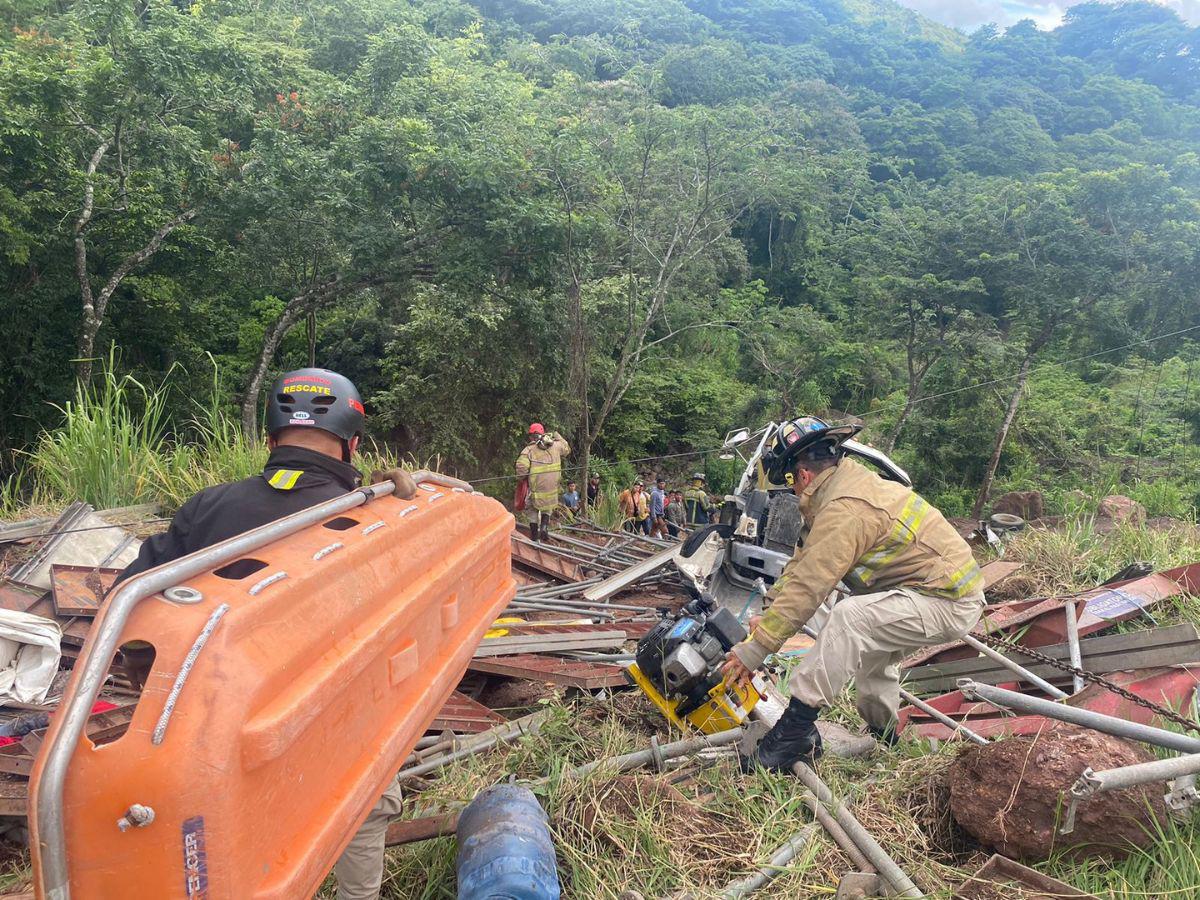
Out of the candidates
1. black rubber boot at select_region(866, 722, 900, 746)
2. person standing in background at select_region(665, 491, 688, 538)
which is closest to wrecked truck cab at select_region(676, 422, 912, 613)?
black rubber boot at select_region(866, 722, 900, 746)

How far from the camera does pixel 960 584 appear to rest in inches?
128

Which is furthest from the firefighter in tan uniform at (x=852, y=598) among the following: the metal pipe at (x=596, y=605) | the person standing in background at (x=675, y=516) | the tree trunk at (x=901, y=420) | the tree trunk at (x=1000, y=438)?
the tree trunk at (x=901, y=420)

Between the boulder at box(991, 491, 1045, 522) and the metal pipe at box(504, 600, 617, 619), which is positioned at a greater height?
the metal pipe at box(504, 600, 617, 619)

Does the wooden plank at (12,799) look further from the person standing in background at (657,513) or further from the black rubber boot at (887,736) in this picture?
the person standing in background at (657,513)

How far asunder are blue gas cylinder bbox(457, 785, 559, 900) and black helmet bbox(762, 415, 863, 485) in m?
1.80

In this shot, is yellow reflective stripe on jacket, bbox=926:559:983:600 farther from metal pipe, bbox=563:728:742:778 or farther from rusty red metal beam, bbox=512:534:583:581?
rusty red metal beam, bbox=512:534:583:581

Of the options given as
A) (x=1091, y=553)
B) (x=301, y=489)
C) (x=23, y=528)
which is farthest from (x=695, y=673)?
(x=1091, y=553)

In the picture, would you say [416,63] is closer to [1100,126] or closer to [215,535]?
[215,535]

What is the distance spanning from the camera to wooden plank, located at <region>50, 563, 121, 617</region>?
389 centimetres

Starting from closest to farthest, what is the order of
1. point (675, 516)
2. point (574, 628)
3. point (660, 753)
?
point (660, 753)
point (574, 628)
point (675, 516)

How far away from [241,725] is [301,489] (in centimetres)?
88

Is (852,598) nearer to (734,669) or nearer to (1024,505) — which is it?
(734,669)

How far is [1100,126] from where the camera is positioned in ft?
151

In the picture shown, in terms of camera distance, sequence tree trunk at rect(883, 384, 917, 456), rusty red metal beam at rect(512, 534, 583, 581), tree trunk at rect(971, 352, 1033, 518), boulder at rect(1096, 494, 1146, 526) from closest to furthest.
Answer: rusty red metal beam at rect(512, 534, 583, 581) → boulder at rect(1096, 494, 1146, 526) → tree trunk at rect(971, 352, 1033, 518) → tree trunk at rect(883, 384, 917, 456)
